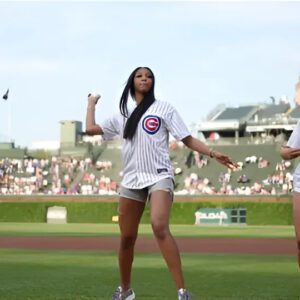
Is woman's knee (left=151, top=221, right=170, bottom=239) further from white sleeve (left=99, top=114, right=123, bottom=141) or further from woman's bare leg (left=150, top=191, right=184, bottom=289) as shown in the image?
white sleeve (left=99, top=114, right=123, bottom=141)

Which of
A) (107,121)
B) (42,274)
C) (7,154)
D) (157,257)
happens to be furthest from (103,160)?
(107,121)

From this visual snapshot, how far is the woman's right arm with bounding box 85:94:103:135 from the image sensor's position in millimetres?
7250

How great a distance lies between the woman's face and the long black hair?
0.11 feet

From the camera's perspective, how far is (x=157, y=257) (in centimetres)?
1451

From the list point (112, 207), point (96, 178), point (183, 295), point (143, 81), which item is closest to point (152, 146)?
point (143, 81)

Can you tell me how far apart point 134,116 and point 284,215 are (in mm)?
35290

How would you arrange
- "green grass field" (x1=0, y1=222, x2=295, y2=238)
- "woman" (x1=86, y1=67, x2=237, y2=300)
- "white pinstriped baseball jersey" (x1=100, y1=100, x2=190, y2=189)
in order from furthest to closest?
"green grass field" (x1=0, y1=222, x2=295, y2=238) < "white pinstriped baseball jersey" (x1=100, y1=100, x2=190, y2=189) < "woman" (x1=86, y1=67, x2=237, y2=300)

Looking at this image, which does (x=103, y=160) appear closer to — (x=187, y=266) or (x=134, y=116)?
(x=187, y=266)

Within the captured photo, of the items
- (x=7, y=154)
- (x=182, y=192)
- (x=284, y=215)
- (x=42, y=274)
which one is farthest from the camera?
(x=7, y=154)

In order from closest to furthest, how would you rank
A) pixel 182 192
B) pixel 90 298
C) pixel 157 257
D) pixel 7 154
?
pixel 90 298 < pixel 157 257 < pixel 182 192 < pixel 7 154

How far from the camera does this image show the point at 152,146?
6.91 metres

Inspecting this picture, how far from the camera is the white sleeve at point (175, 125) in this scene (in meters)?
6.95

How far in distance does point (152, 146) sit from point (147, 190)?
401 millimetres

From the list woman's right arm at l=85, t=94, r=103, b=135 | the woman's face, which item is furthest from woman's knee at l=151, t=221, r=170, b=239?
the woman's face
